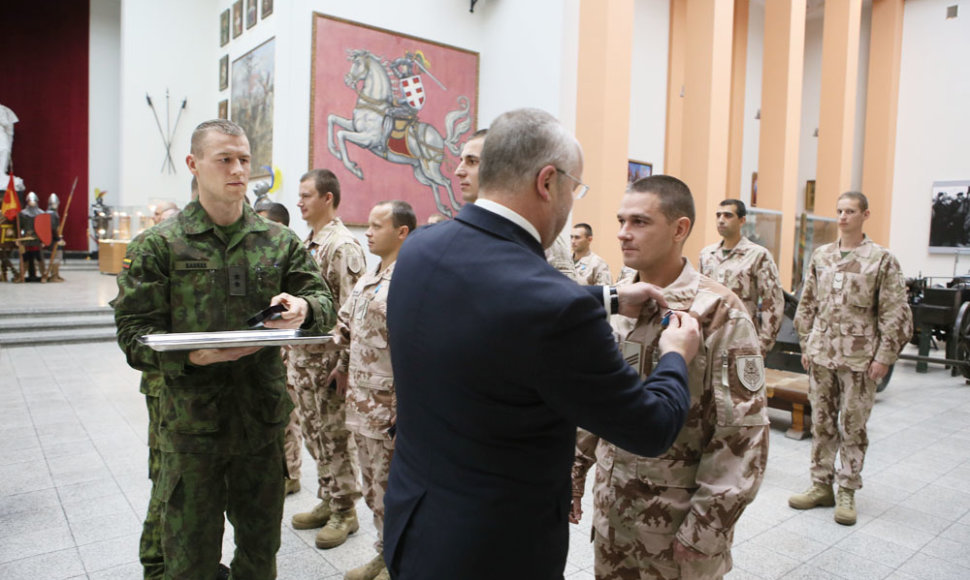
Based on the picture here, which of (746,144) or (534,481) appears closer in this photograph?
(534,481)

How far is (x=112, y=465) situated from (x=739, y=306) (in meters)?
4.43

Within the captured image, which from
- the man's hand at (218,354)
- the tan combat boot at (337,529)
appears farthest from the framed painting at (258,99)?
the man's hand at (218,354)

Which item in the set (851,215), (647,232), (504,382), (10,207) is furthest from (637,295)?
(10,207)

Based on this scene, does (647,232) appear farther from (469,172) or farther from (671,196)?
(469,172)

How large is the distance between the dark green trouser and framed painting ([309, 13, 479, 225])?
26.7 ft

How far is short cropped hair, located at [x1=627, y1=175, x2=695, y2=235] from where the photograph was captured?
73.3 inches

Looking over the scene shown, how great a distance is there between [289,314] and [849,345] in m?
3.59

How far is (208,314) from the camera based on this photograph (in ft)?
6.89

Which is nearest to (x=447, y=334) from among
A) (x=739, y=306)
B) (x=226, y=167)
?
(x=739, y=306)

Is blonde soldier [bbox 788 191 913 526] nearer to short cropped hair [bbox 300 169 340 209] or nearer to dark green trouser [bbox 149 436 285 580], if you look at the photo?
short cropped hair [bbox 300 169 340 209]

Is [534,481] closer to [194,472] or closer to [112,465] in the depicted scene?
[194,472]

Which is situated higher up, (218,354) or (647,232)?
(647,232)

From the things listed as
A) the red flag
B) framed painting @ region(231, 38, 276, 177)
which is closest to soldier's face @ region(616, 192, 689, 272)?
framed painting @ region(231, 38, 276, 177)

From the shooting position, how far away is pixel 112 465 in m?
4.38
